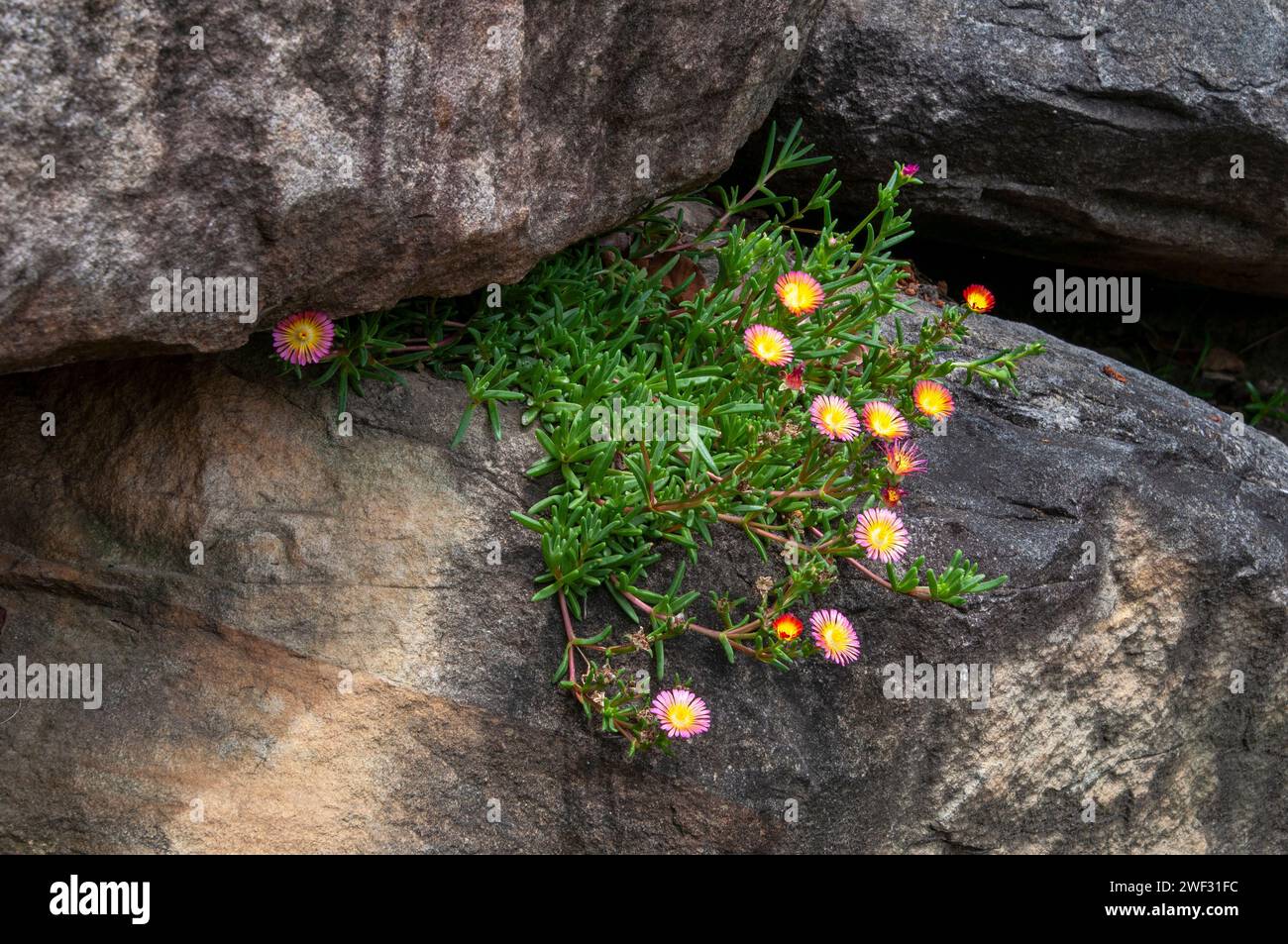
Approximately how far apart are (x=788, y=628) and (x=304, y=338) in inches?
53.1

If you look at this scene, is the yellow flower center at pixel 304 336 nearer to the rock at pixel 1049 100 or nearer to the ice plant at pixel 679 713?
the ice plant at pixel 679 713

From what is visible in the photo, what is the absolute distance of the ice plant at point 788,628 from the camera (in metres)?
3.21

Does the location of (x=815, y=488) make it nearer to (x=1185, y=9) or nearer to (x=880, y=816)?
(x=880, y=816)

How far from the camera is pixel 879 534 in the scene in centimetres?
333

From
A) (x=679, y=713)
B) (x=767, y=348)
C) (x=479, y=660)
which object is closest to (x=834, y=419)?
(x=767, y=348)

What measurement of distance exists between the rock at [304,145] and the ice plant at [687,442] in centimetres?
37

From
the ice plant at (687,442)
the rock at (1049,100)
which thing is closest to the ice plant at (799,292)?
the ice plant at (687,442)

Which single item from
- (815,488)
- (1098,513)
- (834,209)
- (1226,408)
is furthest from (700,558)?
(1226,408)

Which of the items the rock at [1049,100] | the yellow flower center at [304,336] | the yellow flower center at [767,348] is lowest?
the yellow flower center at [767,348]

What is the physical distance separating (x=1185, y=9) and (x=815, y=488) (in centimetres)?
252

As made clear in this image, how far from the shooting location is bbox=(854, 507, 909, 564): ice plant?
332cm

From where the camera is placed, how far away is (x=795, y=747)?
3.33 metres

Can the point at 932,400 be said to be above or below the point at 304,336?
below

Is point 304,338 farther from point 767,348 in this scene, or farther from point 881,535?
point 881,535
